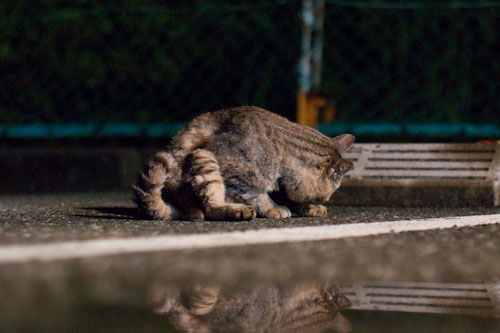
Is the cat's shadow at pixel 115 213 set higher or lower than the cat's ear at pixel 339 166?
lower

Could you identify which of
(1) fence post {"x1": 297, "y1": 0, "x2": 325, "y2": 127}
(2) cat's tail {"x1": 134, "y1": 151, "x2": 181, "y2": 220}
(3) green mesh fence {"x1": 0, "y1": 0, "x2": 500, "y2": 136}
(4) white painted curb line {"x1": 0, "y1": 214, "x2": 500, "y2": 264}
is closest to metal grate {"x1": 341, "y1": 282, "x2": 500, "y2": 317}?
(4) white painted curb line {"x1": 0, "y1": 214, "x2": 500, "y2": 264}

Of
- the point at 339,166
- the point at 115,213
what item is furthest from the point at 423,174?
the point at 115,213

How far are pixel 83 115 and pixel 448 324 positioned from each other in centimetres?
469

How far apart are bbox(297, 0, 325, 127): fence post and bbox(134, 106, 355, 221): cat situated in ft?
5.14

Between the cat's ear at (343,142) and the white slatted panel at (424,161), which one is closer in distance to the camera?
the cat's ear at (343,142)

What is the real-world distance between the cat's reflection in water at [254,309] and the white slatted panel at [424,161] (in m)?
2.40

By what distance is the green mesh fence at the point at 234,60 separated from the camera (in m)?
5.38

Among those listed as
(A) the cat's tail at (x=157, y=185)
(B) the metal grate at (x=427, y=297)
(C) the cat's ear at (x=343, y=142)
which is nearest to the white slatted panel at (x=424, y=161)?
(C) the cat's ear at (x=343, y=142)

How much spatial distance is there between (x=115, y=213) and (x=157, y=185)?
34 cm

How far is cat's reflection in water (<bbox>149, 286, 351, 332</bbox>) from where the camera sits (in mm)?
1447

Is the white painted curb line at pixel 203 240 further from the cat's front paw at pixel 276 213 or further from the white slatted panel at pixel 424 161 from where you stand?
the white slatted panel at pixel 424 161

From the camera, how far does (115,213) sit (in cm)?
348

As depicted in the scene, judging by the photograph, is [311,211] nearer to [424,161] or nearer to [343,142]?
[343,142]

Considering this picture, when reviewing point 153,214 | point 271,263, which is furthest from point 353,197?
point 271,263
